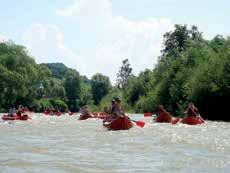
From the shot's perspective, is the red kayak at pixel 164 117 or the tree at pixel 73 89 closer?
the red kayak at pixel 164 117

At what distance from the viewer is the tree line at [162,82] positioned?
175 feet

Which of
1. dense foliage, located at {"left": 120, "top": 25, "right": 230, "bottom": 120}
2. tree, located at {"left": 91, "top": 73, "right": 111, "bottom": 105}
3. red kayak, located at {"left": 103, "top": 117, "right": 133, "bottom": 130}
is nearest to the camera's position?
red kayak, located at {"left": 103, "top": 117, "right": 133, "bottom": 130}

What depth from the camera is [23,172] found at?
46.7 ft

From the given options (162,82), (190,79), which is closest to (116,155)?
(190,79)

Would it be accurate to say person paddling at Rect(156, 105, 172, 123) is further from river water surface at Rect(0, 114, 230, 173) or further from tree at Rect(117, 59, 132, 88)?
tree at Rect(117, 59, 132, 88)

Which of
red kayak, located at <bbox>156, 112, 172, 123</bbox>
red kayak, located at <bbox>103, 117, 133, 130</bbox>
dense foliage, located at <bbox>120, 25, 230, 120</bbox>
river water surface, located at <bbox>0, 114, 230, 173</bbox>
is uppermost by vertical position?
dense foliage, located at <bbox>120, 25, 230, 120</bbox>

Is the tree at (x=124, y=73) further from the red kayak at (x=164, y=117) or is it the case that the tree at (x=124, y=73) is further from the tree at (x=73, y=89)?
the red kayak at (x=164, y=117)

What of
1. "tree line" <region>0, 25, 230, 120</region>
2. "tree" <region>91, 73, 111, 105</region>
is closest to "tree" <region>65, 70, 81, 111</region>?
"tree line" <region>0, 25, 230, 120</region>

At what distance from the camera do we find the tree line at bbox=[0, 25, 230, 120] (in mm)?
53312

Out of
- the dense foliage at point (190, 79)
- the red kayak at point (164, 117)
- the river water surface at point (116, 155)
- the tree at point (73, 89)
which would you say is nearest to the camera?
the river water surface at point (116, 155)

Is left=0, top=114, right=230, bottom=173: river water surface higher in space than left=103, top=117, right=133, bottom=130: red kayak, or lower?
lower

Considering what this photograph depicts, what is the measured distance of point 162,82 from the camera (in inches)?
2908

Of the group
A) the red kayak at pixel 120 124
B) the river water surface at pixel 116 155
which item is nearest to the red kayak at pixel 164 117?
the red kayak at pixel 120 124

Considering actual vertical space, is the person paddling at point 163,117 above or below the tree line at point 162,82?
below
